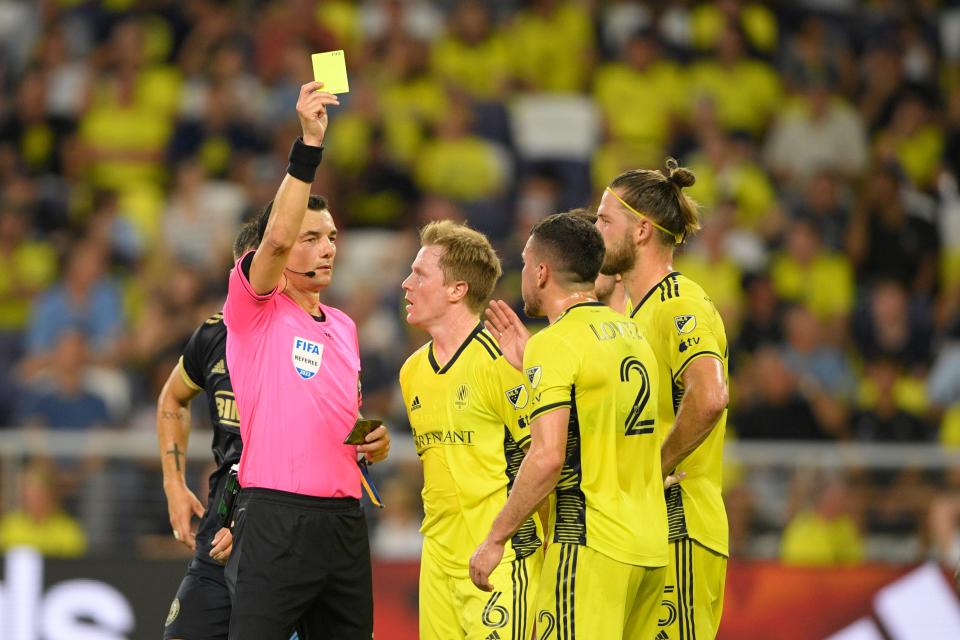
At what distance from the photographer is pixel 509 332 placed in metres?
6.02

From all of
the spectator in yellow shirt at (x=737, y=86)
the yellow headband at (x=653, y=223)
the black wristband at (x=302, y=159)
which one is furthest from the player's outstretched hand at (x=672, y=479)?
the spectator in yellow shirt at (x=737, y=86)

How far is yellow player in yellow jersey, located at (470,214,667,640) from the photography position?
5.36 m

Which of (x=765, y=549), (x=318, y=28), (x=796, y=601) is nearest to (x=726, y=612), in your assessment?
(x=796, y=601)

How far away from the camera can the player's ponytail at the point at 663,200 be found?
6.25 metres

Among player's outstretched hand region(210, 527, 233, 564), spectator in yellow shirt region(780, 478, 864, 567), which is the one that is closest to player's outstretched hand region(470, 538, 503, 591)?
player's outstretched hand region(210, 527, 233, 564)

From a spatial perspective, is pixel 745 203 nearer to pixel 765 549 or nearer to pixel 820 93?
pixel 820 93

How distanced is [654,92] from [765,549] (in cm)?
531

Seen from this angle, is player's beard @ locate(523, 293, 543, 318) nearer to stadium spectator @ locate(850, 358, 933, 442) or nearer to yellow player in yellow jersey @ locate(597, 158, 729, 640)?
yellow player in yellow jersey @ locate(597, 158, 729, 640)

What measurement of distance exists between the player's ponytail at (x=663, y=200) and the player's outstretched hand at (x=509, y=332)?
735 millimetres

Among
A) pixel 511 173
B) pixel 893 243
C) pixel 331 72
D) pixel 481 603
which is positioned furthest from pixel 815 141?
pixel 331 72

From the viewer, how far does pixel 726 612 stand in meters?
9.70

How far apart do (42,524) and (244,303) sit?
18.5 feet

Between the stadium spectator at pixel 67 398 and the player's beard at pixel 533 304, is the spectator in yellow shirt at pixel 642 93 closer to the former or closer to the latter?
the stadium spectator at pixel 67 398

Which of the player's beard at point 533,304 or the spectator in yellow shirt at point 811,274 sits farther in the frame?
the spectator in yellow shirt at point 811,274
